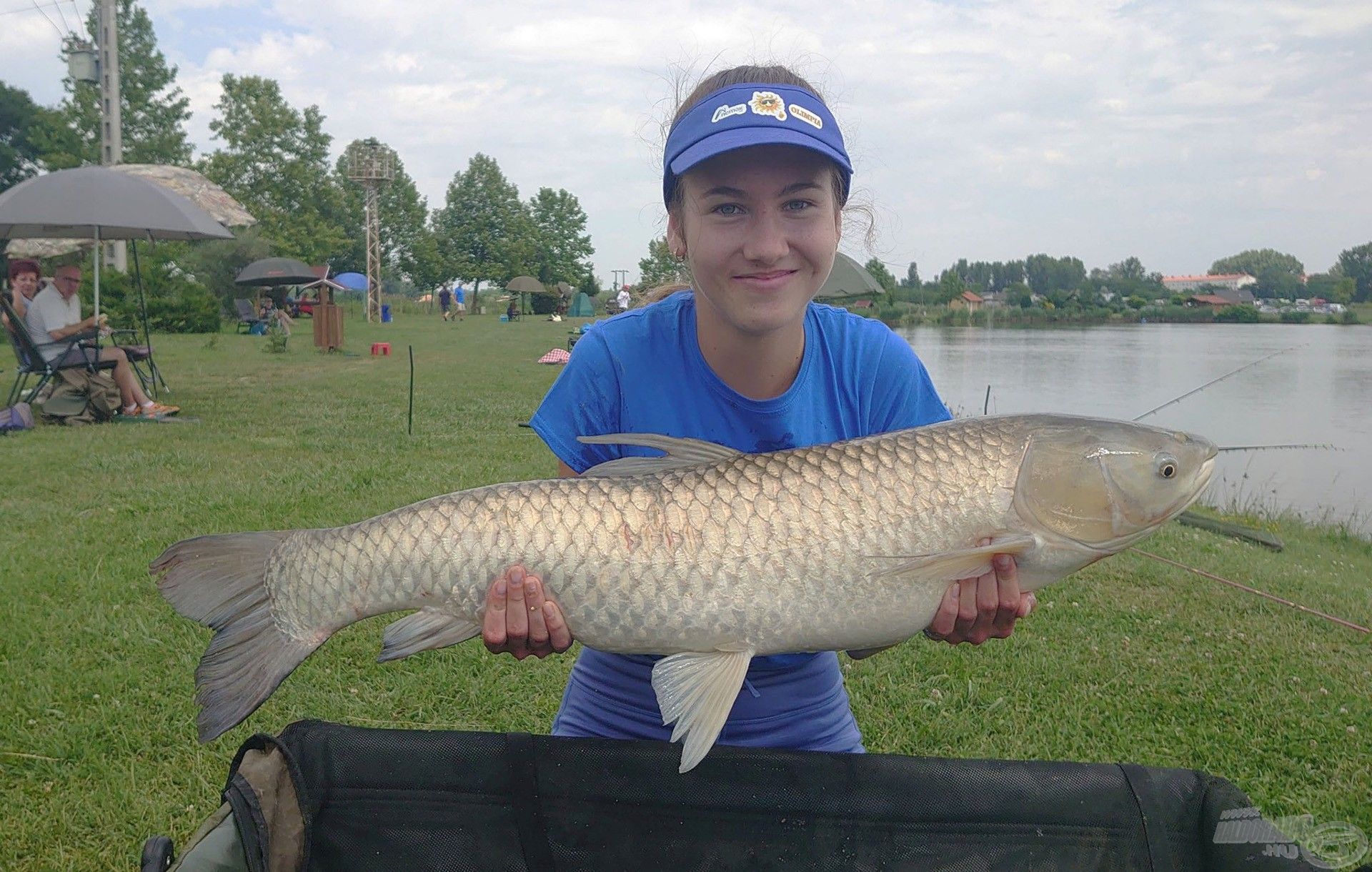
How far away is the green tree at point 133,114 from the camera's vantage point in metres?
31.8

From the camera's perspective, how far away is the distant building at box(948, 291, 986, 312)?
41.5 m

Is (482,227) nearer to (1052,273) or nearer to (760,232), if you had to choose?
(1052,273)

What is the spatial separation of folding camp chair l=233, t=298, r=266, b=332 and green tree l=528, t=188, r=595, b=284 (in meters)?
33.6

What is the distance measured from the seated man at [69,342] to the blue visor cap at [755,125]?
7.87m

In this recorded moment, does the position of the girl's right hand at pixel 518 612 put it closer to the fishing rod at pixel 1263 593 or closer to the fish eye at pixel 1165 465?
the fish eye at pixel 1165 465

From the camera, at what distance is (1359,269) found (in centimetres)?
3023

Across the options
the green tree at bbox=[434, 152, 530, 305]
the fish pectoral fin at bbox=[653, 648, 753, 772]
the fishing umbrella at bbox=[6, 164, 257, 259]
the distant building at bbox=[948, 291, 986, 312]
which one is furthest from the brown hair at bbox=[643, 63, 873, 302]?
the green tree at bbox=[434, 152, 530, 305]

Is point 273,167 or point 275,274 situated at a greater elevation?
point 273,167

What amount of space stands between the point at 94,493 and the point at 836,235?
189 inches

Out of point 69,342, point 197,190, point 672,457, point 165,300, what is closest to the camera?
point 672,457

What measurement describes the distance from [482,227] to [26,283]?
50.2 metres

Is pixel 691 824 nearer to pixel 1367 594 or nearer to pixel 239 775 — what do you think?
pixel 239 775

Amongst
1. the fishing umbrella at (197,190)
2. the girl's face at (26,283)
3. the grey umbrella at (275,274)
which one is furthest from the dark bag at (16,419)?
the grey umbrella at (275,274)

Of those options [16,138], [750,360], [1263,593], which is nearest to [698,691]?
[750,360]
